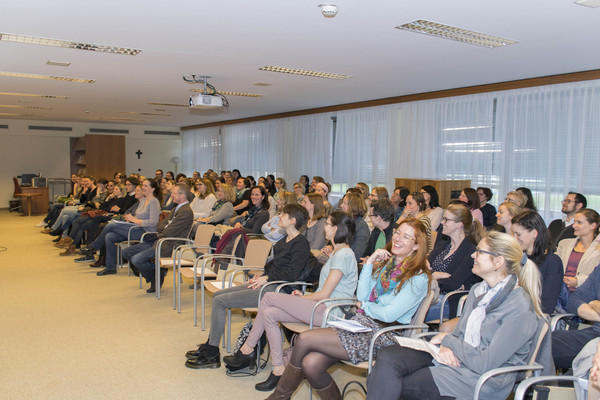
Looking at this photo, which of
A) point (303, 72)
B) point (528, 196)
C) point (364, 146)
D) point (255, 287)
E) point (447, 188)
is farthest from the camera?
point (364, 146)

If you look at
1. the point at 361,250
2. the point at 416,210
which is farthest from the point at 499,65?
the point at 361,250

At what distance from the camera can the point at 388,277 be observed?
3242mm

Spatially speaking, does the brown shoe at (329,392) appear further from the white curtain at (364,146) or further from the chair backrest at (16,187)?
the chair backrest at (16,187)

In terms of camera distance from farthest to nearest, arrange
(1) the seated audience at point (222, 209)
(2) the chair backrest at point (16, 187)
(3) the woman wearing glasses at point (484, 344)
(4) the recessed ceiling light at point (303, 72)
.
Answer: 1. (2) the chair backrest at point (16, 187)
2. (1) the seated audience at point (222, 209)
3. (4) the recessed ceiling light at point (303, 72)
4. (3) the woman wearing glasses at point (484, 344)

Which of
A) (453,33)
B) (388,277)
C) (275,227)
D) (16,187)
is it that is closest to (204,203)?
(275,227)

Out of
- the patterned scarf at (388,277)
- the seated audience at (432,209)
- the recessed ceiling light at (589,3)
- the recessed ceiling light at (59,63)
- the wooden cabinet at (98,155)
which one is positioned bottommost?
the patterned scarf at (388,277)

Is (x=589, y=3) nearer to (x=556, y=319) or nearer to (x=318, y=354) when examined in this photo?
(x=556, y=319)

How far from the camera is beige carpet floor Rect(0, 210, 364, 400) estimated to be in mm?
3574

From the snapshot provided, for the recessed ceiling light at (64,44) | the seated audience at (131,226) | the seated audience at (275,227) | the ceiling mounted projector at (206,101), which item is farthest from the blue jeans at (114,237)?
the recessed ceiling light at (64,44)

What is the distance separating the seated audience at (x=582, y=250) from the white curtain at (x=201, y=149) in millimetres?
14031

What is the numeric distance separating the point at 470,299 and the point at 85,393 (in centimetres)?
280

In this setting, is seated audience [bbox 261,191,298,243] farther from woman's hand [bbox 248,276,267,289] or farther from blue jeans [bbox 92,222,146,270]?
blue jeans [bbox 92,222,146,270]

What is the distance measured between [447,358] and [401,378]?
269 millimetres

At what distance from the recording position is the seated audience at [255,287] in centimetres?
396
